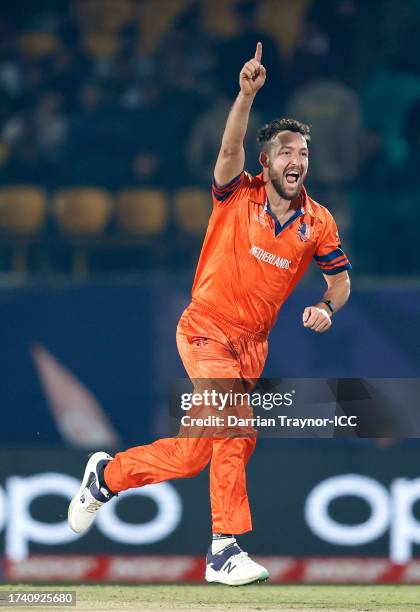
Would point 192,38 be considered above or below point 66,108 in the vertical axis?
above

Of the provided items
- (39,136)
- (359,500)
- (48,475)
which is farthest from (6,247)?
(359,500)

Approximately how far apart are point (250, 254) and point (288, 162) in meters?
0.45

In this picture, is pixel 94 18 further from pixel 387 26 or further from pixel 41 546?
pixel 41 546

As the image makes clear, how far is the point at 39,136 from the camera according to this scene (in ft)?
34.3

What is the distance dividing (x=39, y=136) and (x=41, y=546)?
12.5ft

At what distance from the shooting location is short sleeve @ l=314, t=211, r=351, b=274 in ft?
21.2

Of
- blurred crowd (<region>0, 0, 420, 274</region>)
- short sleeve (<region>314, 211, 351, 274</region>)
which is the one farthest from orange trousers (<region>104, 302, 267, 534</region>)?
blurred crowd (<region>0, 0, 420, 274</region>)

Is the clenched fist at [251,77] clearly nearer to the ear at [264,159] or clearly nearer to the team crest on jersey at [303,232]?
the ear at [264,159]

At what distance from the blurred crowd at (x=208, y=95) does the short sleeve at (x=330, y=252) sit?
251 cm

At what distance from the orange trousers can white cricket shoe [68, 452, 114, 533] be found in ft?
0.31

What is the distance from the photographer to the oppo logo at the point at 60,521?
25.2 ft

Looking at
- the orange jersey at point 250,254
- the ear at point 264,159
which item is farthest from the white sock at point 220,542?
the ear at point 264,159

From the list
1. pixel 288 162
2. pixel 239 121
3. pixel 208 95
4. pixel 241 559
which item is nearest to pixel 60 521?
pixel 241 559

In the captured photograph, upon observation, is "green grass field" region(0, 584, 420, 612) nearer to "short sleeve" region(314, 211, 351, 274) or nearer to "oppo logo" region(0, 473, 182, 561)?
"oppo logo" region(0, 473, 182, 561)
